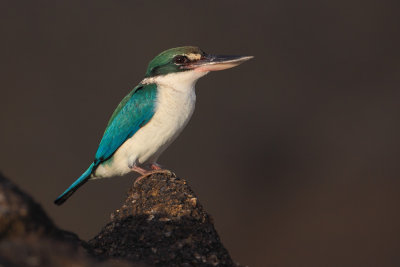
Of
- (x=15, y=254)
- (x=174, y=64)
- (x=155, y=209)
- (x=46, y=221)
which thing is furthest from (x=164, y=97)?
(x=15, y=254)

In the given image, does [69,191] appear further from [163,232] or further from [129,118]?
[163,232]

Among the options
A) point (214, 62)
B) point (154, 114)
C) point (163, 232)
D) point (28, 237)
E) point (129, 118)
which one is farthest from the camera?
point (214, 62)

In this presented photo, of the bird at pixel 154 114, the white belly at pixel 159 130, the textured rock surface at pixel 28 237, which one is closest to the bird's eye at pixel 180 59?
Answer: the bird at pixel 154 114

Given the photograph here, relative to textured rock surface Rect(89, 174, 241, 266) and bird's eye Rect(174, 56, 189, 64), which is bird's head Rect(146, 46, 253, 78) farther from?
textured rock surface Rect(89, 174, 241, 266)

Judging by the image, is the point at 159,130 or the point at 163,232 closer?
the point at 163,232

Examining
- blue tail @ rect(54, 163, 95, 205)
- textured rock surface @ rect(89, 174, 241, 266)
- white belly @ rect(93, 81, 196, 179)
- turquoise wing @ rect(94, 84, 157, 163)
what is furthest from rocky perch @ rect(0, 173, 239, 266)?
blue tail @ rect(54, 163, 95, 205)

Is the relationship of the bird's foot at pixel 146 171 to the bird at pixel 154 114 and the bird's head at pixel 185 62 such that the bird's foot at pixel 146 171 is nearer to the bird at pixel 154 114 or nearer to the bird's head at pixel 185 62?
the bird at pixel 154 114

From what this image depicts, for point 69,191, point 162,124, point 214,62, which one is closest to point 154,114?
point 162,124
